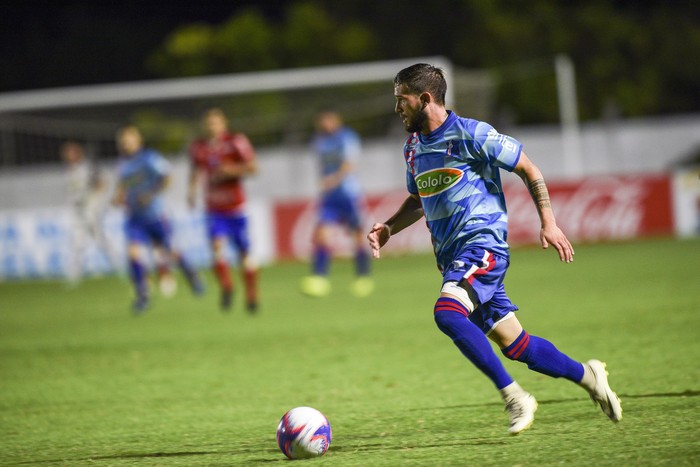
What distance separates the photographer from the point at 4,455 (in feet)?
18.6

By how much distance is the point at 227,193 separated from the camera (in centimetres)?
1284

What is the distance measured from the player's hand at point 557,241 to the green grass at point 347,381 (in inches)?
35.3

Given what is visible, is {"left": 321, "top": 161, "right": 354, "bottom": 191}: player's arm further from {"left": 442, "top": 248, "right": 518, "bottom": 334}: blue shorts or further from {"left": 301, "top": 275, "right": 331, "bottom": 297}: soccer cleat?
{"left": 442, "top": 248, "right": 518, "bottom": 334}: blue shorts

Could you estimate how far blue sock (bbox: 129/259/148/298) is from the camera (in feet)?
45.2

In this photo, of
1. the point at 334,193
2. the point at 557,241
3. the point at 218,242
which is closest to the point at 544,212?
the point at 557,241

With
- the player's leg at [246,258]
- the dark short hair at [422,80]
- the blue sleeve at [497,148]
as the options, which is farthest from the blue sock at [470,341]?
the player's leg at [246,258]

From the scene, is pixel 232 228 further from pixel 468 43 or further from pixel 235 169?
pixel 468 43

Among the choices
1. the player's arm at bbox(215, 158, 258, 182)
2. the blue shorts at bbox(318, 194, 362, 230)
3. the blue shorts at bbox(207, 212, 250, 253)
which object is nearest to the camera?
the player's arm at bbox(215, 158, 258, 182)

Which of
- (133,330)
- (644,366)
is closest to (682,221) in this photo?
(133,330)

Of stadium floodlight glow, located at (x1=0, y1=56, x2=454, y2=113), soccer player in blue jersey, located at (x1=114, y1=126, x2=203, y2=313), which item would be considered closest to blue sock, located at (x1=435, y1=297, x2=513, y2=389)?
soccer player in blue jersey, located at (x1=114, y1=126, x2=203, y2=313)

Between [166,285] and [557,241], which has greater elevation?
[557,241]

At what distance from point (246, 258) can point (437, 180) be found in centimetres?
729

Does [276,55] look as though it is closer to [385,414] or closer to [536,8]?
[536,8]

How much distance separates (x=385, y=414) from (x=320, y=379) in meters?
1.53
